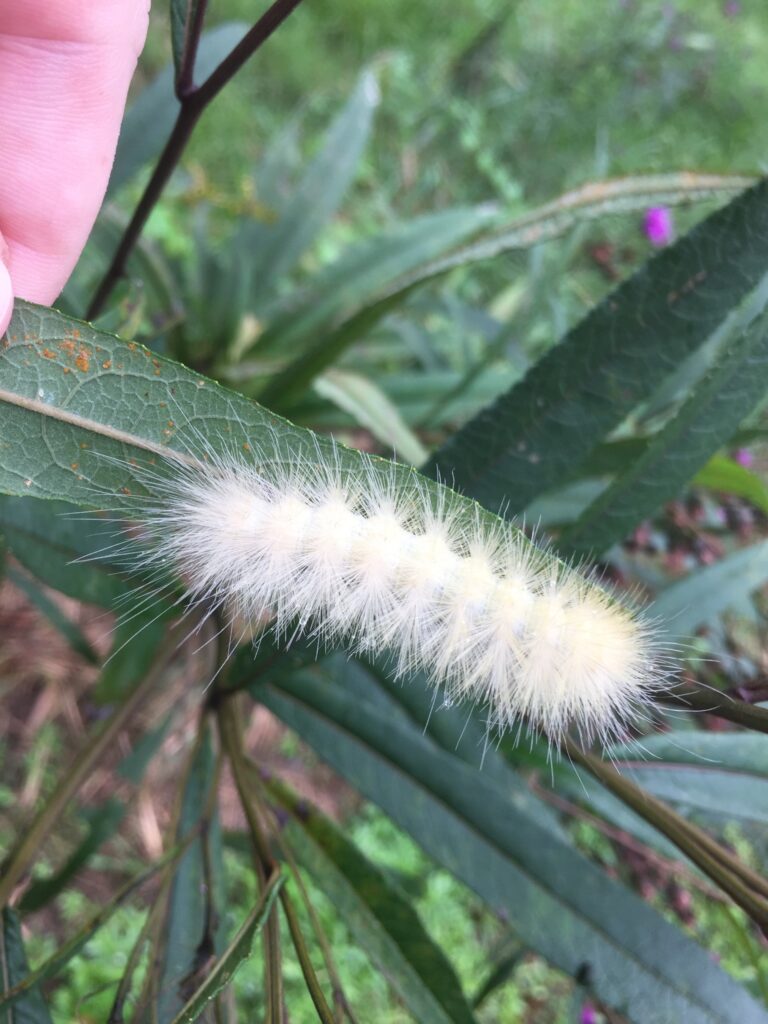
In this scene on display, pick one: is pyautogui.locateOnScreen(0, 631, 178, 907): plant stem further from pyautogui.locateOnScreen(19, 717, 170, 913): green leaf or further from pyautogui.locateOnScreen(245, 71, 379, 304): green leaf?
pyautogui.locateOnScreen(245, 71, 379, 304): green leaf

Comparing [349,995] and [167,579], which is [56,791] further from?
[349,995]

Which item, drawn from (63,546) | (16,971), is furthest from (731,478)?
(16,971)

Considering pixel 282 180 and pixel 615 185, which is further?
pixel 282 180

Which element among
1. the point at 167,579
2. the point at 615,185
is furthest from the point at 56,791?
the point at 615,185

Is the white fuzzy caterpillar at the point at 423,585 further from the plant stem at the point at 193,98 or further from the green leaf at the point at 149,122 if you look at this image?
the green leaf at the point at 149,122

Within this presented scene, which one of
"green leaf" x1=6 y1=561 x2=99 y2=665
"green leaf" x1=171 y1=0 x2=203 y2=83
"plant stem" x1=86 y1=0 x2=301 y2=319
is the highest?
"green leaf" x1=171 y1=0 x2=203 y2=83

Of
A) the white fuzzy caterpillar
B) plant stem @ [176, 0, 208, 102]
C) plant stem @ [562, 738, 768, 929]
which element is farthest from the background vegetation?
plant stem @ [176, 0, 208, 102]
